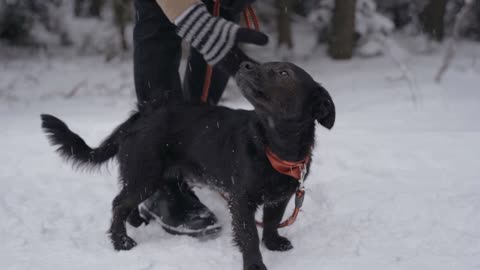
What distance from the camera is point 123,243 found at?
274 cm

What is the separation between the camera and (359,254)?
2.52 meters

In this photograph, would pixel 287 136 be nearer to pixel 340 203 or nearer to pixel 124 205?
pixel 340 203

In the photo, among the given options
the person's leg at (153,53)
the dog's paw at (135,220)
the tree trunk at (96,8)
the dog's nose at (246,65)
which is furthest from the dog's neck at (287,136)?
the tree trunk at (96,8)

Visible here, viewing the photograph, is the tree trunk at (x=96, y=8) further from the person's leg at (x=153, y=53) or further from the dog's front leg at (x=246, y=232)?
the dog's front leg at (x=246, y=232)

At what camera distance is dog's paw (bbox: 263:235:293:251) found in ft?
8.87

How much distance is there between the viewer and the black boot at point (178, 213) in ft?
9.52

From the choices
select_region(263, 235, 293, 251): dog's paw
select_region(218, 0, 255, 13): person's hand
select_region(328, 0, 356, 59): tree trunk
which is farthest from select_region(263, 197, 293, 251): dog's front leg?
select_region(328, 0, 356, 59): tree trunk

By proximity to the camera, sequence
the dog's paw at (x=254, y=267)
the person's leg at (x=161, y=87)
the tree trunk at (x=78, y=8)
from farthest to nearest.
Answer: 1. the tree trunk at (x=78, y=8)
2. the person's leg at (x=161, y=87)
3. the dog's paw at (x=254, y=267)

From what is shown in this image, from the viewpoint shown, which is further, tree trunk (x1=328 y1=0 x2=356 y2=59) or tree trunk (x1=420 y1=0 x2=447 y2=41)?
tree trunk (x1=420 y1=0 x2=447 y2=41)

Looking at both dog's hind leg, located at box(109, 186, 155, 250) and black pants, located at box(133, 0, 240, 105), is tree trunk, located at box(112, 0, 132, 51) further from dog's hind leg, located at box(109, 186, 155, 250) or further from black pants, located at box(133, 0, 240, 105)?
dog's hind leg, located at box(109, 186, 155, 250)

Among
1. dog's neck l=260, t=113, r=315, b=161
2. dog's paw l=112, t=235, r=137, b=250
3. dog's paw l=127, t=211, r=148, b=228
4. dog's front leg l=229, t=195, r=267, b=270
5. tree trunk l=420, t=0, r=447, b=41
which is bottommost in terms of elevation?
tree trunk l=420, t=0, r=447, b=41


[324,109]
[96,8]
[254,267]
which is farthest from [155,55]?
[96,8]

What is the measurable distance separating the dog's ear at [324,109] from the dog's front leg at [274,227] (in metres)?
0.53

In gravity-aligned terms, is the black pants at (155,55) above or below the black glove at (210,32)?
below
